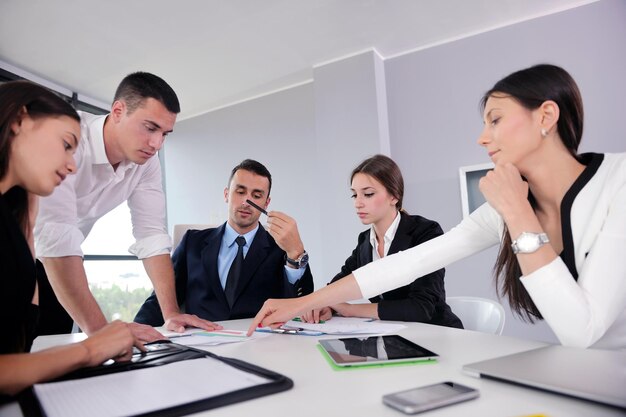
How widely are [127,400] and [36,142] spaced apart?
525mm

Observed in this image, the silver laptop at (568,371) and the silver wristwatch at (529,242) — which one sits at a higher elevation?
the silver wristwatch at (529,242)

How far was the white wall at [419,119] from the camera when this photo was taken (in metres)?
3.14

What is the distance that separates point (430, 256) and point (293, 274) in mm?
758

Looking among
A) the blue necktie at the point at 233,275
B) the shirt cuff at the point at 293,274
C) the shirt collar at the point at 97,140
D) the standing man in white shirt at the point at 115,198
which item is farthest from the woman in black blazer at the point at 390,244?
the shirt collar at the point at 97,140

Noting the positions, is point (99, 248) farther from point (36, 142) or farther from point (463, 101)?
point (36, 142)

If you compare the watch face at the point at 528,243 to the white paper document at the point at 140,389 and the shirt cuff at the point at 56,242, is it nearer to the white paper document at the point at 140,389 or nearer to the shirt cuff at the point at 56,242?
the white paper document at the point at 140,389

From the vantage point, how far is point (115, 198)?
191cm

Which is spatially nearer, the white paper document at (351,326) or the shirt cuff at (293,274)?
the white paper document at (351,326)

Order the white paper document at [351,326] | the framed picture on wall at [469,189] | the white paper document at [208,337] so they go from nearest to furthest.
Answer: the white paper document at [208,337], the white paper document at [351,326], the framed picture on wall at [469,189]

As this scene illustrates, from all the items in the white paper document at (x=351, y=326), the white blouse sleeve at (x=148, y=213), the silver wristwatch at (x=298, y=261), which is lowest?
the white paper document at (x=351, y=326)

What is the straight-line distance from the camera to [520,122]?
1.08 meters

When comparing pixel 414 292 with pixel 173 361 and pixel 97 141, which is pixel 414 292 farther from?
pixel 97 141

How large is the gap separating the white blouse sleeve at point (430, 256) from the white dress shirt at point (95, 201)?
0.94m

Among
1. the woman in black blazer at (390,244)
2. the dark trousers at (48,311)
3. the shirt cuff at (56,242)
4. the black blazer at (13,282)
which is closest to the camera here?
the black blazer at (13,282)
